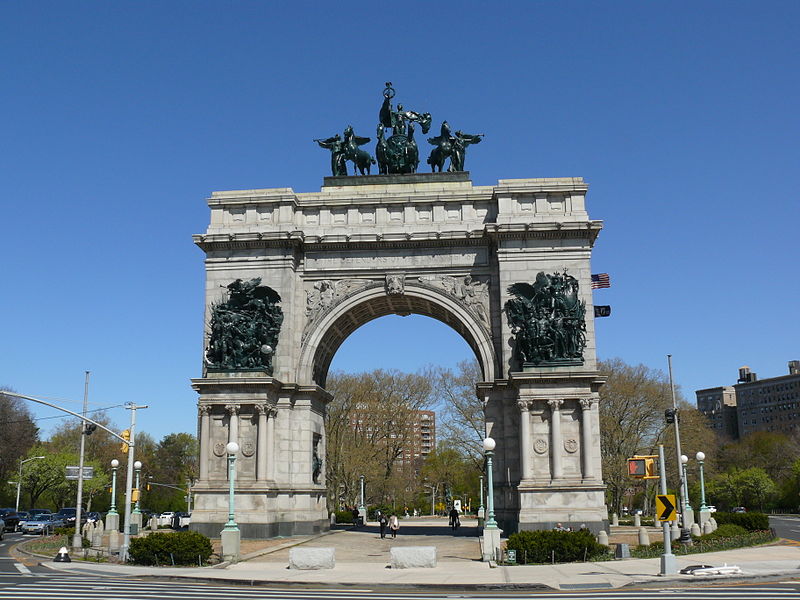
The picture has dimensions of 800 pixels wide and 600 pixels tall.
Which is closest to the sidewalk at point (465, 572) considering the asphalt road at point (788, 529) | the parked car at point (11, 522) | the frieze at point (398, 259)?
the asphalt road at point (788, 529)

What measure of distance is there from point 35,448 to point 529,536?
7821cm

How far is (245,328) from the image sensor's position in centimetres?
3778

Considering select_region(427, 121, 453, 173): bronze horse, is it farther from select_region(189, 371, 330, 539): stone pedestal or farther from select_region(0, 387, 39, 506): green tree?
select_region(0, 387, 39, 506): green tree

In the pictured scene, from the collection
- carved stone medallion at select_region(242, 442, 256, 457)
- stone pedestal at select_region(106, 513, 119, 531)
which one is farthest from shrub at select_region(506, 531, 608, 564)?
stone pedestal at select_region(106, 513, 119, 531)

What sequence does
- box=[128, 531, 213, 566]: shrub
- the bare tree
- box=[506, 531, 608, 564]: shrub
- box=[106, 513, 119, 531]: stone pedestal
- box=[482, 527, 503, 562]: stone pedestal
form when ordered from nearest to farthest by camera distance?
box=[506, 531, 608, 564]: shrub → box=[128, 531, 213, 566]: shrub → box=[482, 527, 503, 562]: stone pedestal → box=[106, 513, 119, 531]: stone pedestal → the bare tree

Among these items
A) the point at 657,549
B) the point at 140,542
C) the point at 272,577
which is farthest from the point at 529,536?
the point at 140,542

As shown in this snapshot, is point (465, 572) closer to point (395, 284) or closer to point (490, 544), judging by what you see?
point (490, 544)

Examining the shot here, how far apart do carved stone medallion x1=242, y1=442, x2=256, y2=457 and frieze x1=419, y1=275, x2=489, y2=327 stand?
36.3 feet

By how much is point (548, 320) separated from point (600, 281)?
675 cm

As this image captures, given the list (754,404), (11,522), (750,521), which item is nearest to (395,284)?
(750,521)

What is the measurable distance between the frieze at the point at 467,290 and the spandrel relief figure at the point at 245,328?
7479mm

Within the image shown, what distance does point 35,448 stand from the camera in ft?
295

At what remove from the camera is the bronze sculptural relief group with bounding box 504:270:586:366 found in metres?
35.9

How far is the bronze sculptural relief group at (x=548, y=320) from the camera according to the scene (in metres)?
35.9
